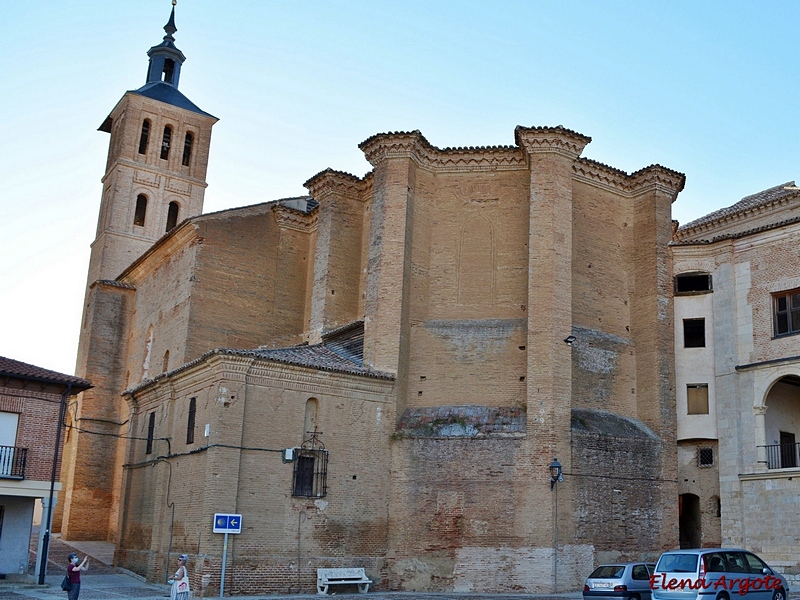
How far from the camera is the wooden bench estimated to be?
68.2 ft

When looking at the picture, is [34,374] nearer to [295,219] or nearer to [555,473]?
[295,219]

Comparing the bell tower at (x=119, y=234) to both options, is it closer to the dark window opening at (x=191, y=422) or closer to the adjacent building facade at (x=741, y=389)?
the dark window opening at (x=191, y=422)

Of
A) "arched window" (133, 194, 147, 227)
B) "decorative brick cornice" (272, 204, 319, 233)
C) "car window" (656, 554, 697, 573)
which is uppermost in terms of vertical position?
"arched window" (133, 194, 147, 227)

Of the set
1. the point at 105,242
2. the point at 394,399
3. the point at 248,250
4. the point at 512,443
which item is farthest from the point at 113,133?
Answer: the point at 512,443

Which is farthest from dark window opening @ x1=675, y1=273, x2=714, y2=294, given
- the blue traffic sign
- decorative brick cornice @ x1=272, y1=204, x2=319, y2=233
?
the blue traffic sign

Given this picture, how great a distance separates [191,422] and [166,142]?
25094 mm

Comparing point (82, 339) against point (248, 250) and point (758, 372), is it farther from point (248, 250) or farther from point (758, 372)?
point (758, 372)

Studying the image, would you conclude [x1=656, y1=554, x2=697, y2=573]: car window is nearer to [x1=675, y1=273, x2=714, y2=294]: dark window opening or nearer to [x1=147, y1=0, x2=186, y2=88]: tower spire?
[x1=675, y1=273, x2=714, y2=294]: dark window opening

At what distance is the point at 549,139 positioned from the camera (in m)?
24.8

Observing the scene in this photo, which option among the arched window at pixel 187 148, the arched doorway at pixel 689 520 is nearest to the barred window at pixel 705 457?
the arched doorway at pixel 689 520

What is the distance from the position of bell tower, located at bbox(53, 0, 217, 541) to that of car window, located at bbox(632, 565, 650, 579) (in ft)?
64.1

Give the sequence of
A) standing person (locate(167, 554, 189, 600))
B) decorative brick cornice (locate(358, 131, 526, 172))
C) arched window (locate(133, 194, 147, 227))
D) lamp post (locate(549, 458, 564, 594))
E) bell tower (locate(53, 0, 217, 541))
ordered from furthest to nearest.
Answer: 1. arched window (locate(133, 194, 147, 227))
2. bell tower (locate(53, 0, 217, 541))
3. decorative brick cornice (locate(358, 131, 526, 172))
4. lamp post (locate(549, 458, 564, 594))
5. standing person (locate(167, 554, 189, 600))

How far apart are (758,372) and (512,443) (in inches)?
281

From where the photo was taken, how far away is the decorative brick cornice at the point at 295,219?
97.6 ft
